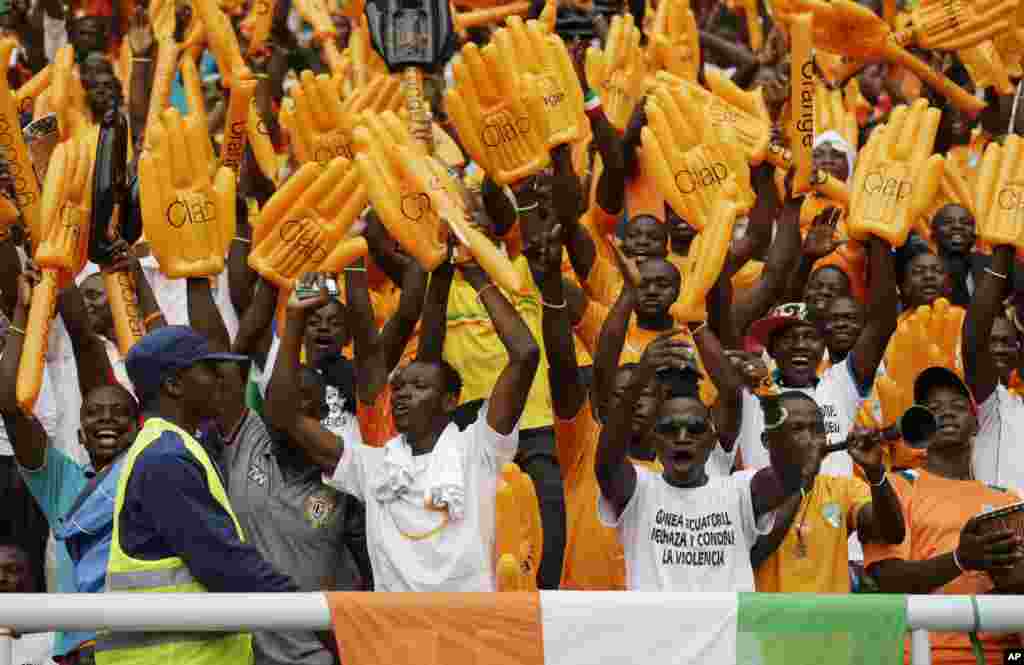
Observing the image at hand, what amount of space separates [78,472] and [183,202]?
3.79 feet

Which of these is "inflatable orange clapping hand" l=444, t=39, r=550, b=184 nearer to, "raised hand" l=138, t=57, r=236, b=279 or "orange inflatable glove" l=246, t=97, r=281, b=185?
"raised hand" l=138, t=57, r=236, b=279

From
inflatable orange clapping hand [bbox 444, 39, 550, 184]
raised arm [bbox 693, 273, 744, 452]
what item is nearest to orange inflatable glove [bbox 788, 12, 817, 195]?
inflatable orange clapping hand [bbox 444, 39, 550, 184]

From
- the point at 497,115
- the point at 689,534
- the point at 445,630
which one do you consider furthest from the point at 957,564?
the point at 497,115

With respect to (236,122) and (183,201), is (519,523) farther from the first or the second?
(236,122)

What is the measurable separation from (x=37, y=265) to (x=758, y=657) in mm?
3356

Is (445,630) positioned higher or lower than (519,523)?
higher

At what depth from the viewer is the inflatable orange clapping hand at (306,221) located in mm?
7074

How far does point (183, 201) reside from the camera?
716 cm

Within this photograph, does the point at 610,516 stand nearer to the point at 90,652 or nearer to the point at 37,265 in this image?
the point at 90,652

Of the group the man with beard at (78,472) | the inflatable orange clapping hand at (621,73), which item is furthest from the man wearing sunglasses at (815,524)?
the inflatable orange clapping hand at (621,73)

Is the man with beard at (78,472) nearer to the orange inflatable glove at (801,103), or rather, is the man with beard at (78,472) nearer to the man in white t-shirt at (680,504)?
the man in white t-shirt at (680,504)

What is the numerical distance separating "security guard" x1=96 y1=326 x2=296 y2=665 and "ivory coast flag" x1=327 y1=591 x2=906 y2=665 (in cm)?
37

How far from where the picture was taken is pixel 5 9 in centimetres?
1079

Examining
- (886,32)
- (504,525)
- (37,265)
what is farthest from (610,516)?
(886,32)
